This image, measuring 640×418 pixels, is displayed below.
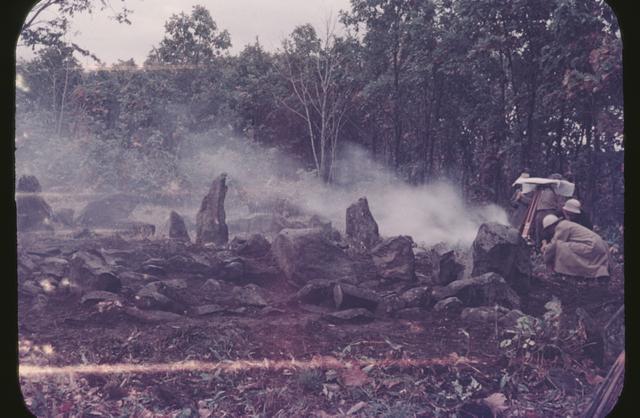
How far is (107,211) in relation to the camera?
5.46m

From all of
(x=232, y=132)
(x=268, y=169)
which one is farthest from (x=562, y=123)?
(x=232, y=132)

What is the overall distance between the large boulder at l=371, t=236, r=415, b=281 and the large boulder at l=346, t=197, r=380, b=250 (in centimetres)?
16

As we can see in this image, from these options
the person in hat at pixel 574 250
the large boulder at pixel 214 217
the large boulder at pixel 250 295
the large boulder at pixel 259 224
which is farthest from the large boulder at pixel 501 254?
the large boulder at pixel 214 217

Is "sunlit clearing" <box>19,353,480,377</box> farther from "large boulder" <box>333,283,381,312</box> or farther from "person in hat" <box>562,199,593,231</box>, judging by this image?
"person in hat" <box>562,199,593,231</box>

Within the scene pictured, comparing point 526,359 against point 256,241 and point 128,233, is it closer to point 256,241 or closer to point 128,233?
point 256,241

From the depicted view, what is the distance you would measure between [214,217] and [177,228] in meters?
0.47

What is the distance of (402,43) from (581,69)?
186cm

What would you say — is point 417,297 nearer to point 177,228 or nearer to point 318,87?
point 318,87

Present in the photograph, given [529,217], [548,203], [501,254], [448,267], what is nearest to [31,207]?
[448,267]

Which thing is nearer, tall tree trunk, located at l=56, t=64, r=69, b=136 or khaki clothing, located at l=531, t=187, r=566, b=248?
tall tree trunk, located at l=56, t=64, r=69, b=136

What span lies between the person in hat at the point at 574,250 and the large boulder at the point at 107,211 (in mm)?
4647

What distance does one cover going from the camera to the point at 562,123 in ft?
17.6

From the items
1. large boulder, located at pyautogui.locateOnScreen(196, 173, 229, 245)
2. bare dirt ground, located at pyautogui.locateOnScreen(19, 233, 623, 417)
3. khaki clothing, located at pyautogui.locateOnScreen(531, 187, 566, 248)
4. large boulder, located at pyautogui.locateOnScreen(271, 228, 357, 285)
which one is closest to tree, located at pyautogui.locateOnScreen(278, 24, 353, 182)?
large boulder, located at pyautogui.locateOnScreen(271, 228, 357, 285)

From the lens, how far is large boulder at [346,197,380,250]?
585 centimetres
